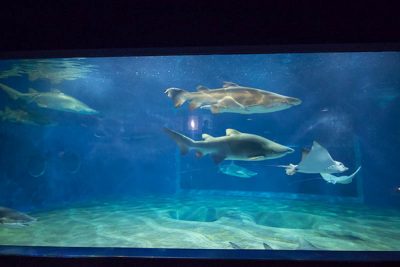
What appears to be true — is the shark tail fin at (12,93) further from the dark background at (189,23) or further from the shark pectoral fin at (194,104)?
the shark pectoral fin at (194,104)

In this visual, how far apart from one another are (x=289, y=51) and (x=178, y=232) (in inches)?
172

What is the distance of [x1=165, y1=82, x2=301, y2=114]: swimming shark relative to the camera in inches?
240

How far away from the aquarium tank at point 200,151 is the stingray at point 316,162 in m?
0.03

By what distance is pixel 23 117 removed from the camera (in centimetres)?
1358

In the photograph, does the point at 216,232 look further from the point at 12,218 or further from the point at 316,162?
the point at 12,218

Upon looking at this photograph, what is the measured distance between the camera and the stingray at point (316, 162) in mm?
6363

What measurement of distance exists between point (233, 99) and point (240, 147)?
1.38m

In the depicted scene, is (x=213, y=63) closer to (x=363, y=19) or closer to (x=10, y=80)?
(x=10, y=80)

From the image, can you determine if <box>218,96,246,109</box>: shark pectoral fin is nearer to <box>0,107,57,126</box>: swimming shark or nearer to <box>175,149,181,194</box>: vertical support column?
<box>0,107,57,126</box>: swimming shark

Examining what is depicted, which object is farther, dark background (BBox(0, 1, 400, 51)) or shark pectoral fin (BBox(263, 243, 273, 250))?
shark pectoral fin (BBox(263, 243, 273, 250))

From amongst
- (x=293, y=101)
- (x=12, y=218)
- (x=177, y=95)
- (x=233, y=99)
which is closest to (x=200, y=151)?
(x=177, y=95)

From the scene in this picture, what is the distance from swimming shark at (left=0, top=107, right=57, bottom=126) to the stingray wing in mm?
12564

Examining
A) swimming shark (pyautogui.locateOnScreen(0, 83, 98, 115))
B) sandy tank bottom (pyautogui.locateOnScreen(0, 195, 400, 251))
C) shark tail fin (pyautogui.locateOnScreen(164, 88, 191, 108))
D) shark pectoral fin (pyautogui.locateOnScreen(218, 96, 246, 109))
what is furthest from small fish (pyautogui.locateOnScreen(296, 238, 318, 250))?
swimming shark (pyautogui.locateOnScreen(0, 83, 98, 115))

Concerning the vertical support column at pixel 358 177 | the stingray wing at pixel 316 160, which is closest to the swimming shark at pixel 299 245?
the stingray wing at pixel 316 160
